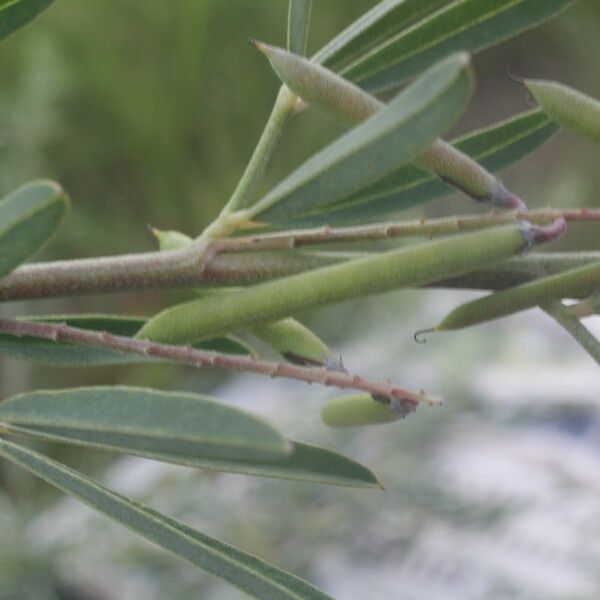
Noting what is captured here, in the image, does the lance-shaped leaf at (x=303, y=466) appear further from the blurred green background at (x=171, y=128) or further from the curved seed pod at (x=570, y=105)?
the blurred green background at (x=171, y=128)

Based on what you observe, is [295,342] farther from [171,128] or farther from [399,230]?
[171,128]

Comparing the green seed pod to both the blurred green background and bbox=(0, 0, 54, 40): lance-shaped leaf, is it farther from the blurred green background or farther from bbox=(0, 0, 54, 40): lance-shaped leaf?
the blurred green background

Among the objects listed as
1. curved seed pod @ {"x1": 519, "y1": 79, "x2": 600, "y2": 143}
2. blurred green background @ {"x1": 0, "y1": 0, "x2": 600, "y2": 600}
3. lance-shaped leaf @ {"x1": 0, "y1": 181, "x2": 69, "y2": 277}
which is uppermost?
blurred green background @ {"x1": 0, "y1": 0, "x2": 600, "y2": 600}

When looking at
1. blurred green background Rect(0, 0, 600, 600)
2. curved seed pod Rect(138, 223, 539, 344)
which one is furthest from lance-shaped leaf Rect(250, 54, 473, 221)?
blurred green background Rect(0, 0, 600, 600)

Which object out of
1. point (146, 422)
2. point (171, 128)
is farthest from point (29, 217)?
point (171, 128)

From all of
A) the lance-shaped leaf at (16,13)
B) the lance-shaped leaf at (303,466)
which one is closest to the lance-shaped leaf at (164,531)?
the lance-shaped leaf at (303,466)

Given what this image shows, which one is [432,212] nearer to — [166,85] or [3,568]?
[166,85]
